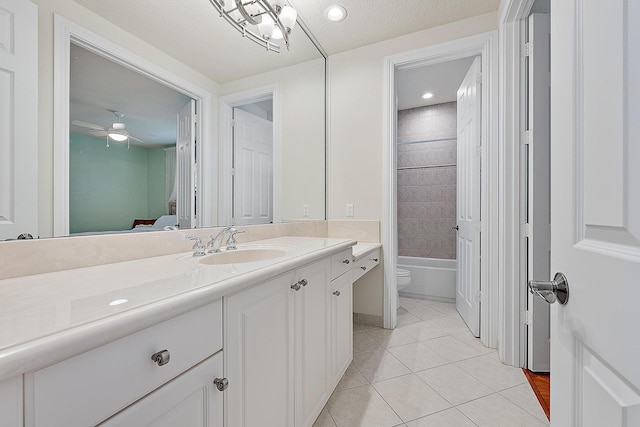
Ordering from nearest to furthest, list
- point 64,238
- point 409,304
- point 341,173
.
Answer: point 64,238, point 341,173, point 409,304

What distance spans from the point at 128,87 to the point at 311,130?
1504 mm

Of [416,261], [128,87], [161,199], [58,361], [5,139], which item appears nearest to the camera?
[58,361]

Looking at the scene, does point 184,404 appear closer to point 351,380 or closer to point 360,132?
A: point 351,380

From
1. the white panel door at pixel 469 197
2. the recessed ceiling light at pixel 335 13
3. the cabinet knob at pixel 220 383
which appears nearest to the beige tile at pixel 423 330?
the white panel door at pixel 469 197

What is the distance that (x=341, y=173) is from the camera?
99.8 inches

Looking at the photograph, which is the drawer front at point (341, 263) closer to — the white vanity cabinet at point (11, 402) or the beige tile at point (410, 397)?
the beige tile at point (410, 397)

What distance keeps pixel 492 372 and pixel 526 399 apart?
253 mm

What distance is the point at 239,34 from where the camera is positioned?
167 cm

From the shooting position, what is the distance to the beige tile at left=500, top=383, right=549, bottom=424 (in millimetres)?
1399

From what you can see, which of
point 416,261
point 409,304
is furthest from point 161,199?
point 416,261

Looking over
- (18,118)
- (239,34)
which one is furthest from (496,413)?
(239,34)

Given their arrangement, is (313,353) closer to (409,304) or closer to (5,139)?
(5,139)

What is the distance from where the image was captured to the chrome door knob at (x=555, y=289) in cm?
56

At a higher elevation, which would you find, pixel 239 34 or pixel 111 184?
pixel 239 34
